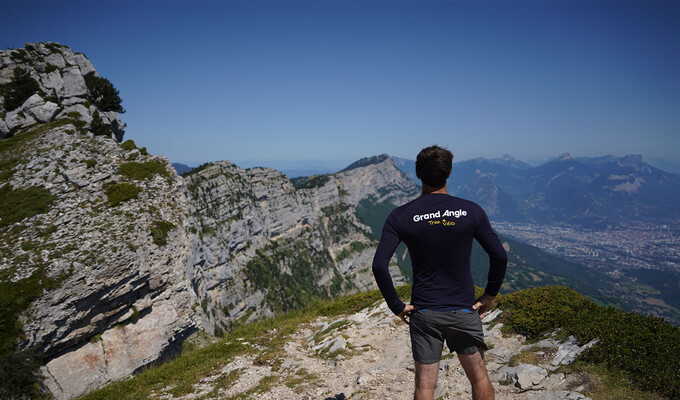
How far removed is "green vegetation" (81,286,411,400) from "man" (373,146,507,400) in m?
8.57

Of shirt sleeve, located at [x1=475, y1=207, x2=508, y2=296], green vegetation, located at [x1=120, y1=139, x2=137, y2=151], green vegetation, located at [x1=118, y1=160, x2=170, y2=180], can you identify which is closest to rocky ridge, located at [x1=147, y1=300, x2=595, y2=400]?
shirt sleeve, located at [x1=475, y1=207, x2=508, y2=296]

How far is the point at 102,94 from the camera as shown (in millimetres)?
39875

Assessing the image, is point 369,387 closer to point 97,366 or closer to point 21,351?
point 21,351

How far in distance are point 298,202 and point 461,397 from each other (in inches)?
7635

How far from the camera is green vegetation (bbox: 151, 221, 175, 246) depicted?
21.2 metres

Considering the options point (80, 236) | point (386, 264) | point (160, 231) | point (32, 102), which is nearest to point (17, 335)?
point (80, 236)

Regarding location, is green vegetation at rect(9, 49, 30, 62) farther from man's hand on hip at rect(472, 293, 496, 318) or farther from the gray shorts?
man's hand on hip at rect(472, 293, 496, 318)

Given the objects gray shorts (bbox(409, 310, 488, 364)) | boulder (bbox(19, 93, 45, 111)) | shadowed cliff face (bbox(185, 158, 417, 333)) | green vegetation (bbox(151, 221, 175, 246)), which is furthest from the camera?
shadowed cliff face (bbox(185, 158, 417, 333))

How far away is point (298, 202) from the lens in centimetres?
19950

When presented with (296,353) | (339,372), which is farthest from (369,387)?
(296,353)

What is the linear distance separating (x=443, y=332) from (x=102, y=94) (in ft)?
Result: 166

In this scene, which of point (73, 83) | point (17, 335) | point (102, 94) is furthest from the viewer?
point (102, 94)

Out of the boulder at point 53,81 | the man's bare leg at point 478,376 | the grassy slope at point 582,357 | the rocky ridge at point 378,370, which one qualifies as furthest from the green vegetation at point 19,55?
the man's bare leg at point 478,376

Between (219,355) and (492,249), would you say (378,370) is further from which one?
(219,355)
